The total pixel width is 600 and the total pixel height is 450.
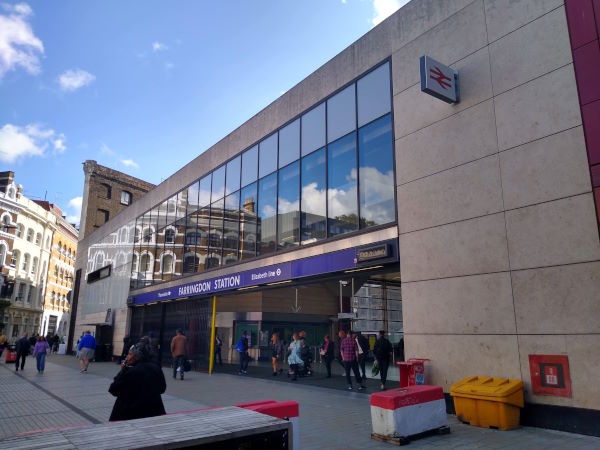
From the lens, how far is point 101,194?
42.8 metres

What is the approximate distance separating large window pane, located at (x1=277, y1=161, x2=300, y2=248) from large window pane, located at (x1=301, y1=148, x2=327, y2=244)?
1.18 ft

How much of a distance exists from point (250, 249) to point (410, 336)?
342 inches

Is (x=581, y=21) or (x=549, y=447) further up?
(x=581, y=21)

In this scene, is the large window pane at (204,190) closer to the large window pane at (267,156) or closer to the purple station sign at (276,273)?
the purple station sign at (276,273)

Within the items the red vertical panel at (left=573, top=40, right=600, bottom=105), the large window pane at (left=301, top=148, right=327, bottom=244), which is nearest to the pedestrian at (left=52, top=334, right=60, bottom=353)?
the large window pane at (left=301, top=148, right=327, bottom=244)

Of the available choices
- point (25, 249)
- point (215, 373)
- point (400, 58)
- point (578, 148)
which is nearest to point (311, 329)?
point (215, 373)

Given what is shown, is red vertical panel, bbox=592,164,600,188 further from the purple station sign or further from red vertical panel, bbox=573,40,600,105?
the purple station sign

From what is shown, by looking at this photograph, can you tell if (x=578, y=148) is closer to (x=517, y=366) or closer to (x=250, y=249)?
(x=517, y=366)

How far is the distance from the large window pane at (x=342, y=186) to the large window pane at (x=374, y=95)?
76 centimetres

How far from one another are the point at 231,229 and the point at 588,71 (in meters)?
14.0

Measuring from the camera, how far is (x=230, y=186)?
1977cm

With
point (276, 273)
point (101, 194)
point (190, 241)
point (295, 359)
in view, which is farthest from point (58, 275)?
point (276, 273)

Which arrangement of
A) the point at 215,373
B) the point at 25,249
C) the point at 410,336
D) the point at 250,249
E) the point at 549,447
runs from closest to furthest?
1. the point at 549,447
2. the point at 410,336
3. the point at 250,249
4. the point at 215,373
5. the point at 25,249

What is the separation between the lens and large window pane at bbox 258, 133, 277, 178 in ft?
55.9
